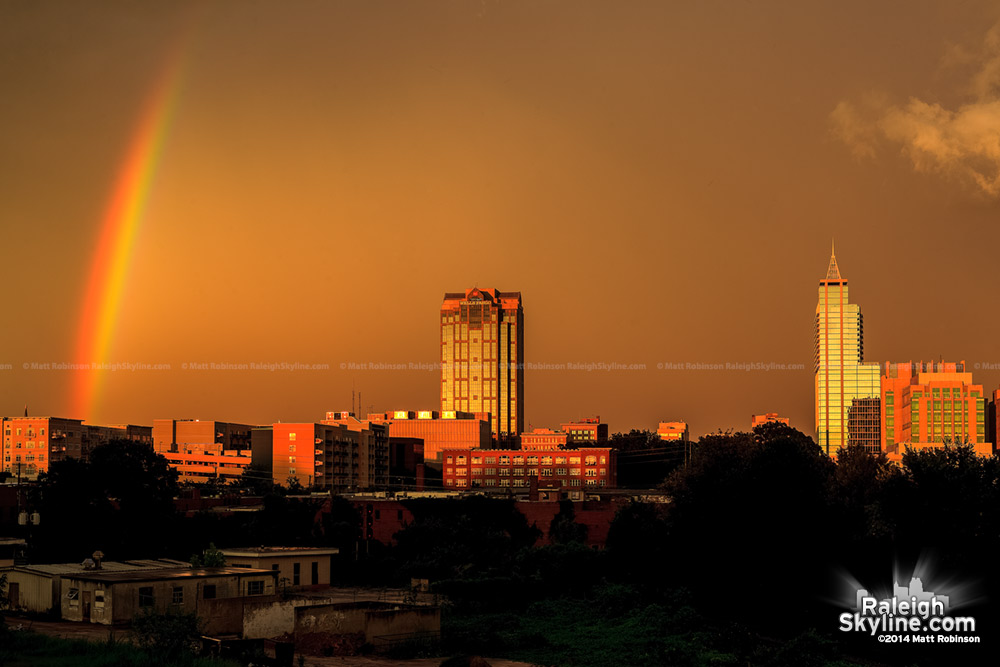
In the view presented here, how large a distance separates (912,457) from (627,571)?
51.5 ft

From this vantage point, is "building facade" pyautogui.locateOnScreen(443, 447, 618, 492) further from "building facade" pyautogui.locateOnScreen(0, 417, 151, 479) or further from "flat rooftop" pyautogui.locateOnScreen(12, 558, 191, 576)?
"flat rooftop" pyautogui.locateOnScreen(12, 558, 191, 576)

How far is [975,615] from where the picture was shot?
40.6 meters

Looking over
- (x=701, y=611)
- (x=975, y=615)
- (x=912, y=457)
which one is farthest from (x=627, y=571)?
(x=975, y=615)

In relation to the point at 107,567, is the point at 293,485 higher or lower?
lower

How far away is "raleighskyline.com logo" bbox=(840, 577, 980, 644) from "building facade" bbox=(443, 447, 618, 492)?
12269 cm

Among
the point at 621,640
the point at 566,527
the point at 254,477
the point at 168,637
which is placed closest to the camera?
the point at 168,637

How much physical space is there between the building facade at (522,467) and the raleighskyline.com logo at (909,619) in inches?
4830

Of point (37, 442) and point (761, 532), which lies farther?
point (37, 442)

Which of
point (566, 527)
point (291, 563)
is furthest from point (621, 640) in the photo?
point (566, 527)

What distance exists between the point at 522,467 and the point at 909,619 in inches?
5586

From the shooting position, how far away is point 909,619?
134 ft

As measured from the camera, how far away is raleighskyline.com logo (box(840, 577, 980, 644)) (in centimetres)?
3922

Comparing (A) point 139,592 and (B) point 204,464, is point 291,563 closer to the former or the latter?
(A) point 139,592

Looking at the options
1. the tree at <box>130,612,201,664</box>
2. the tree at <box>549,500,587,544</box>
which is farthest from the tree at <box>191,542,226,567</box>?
the tree at <box>549,500,587,544</box>
